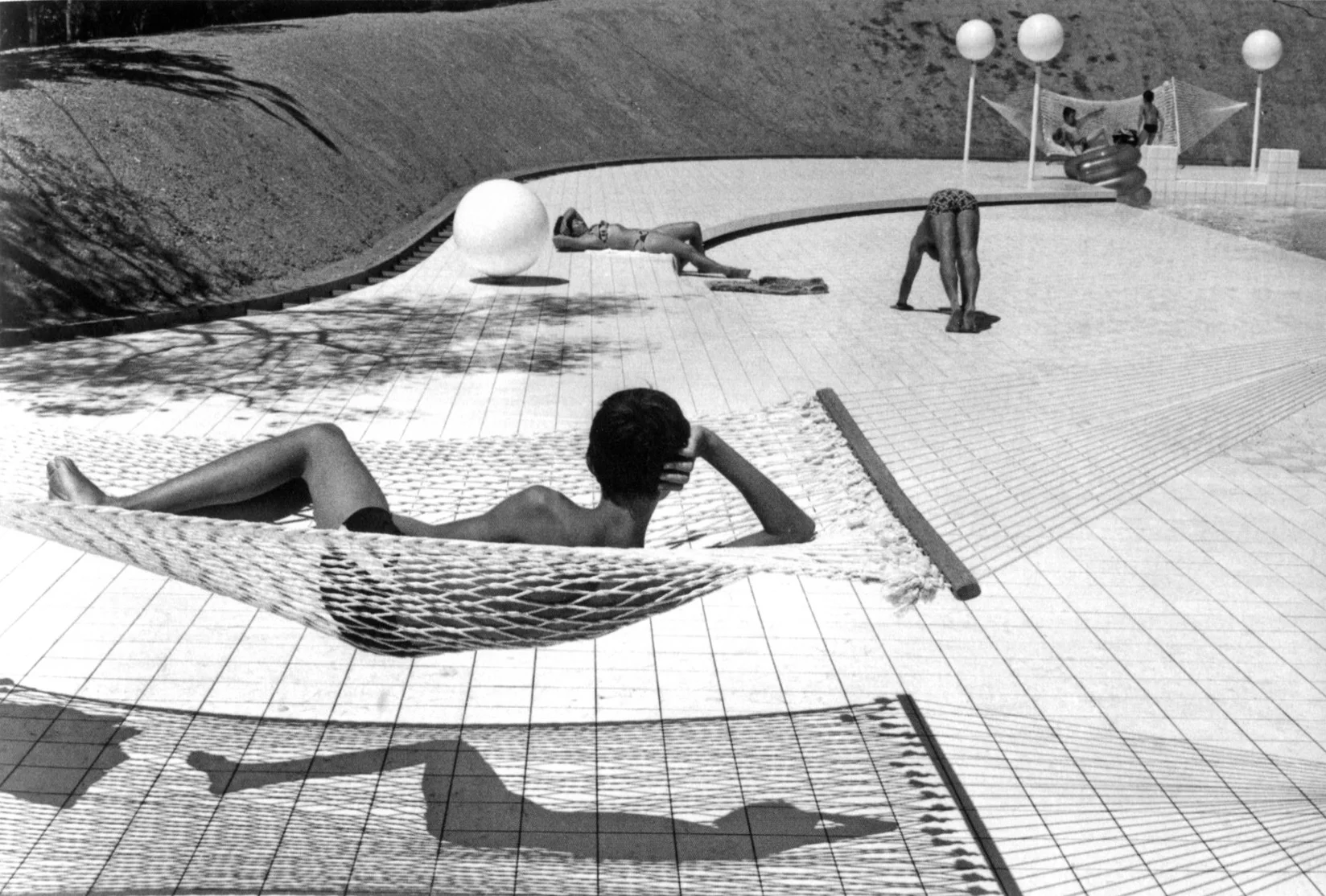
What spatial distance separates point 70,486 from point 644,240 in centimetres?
965

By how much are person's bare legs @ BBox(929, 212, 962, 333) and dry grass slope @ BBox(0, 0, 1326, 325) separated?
4742 millimetres

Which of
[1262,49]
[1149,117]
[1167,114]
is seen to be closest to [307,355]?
[1262,49]

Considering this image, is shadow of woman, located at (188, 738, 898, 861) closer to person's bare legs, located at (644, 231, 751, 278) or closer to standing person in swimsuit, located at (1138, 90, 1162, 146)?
person's bare legs, located at (644, 231, 751, 278)

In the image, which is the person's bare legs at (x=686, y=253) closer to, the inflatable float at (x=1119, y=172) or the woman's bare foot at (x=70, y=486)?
the woman's bare foot at (x=70, y=486)

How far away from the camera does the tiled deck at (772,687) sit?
3412 millimetres

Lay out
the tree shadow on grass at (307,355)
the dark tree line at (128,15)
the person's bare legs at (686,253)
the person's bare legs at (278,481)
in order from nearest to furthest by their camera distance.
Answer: the person's bare legs at (278,481) < the tree shadow on grass at (307,355) < the person's bare legs at (686,253) < the dark tree line at (128,15)

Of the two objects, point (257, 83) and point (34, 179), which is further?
point (257, 83)

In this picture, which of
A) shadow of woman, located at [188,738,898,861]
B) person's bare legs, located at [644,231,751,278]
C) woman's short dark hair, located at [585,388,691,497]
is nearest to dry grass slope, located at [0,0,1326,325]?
person's bare legs, located at [644,231,751,278]

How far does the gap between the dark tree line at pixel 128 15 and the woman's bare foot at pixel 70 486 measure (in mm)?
12802

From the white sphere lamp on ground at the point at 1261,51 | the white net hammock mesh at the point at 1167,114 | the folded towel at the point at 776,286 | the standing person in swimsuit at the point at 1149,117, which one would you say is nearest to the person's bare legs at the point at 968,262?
the folded towel at the point at 776,286

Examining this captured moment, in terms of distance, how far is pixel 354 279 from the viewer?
11.8 meters

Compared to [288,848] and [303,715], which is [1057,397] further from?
[288,848]

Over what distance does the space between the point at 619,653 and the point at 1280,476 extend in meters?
3.70

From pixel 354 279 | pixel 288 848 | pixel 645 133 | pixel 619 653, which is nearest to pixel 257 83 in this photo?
pixel 354 279
